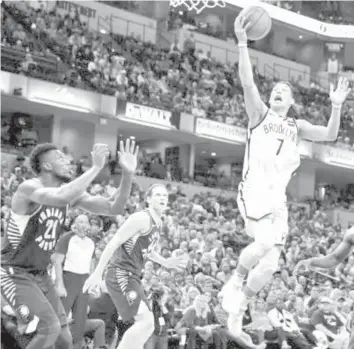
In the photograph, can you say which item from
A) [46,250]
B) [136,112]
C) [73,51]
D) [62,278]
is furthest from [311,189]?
[46,250]

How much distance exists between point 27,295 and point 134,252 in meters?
1.83

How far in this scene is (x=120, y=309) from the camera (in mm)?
7508

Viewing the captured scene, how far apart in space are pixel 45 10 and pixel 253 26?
71.9ft

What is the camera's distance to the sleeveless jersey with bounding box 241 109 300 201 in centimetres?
703

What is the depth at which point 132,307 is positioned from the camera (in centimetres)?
745

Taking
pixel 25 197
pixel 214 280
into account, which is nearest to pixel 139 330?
pixel 25 197

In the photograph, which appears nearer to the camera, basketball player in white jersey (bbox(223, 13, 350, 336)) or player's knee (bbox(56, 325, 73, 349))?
player's knee (bbox(56, 325, 73, 349))

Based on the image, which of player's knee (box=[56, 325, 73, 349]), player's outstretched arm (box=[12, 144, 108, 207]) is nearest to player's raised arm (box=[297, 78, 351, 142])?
player's outstretched arm (box=[12, 144, 108, 207])

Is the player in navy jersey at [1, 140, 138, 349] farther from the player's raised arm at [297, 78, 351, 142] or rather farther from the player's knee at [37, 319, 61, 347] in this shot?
the player's raised arm at [297, 78, 351, 142]

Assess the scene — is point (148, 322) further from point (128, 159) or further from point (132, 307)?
point (128, 159)

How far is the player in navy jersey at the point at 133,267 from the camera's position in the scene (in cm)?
741

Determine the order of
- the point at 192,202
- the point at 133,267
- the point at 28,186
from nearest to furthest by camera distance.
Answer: the point at 28,186 → the point at 133,267 → the point at 192,202

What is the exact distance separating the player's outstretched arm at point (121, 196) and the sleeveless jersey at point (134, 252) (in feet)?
4.37

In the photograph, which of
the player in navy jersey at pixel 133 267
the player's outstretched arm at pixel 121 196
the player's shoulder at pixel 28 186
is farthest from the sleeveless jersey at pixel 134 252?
the player's shoulder at pixel 28 186
